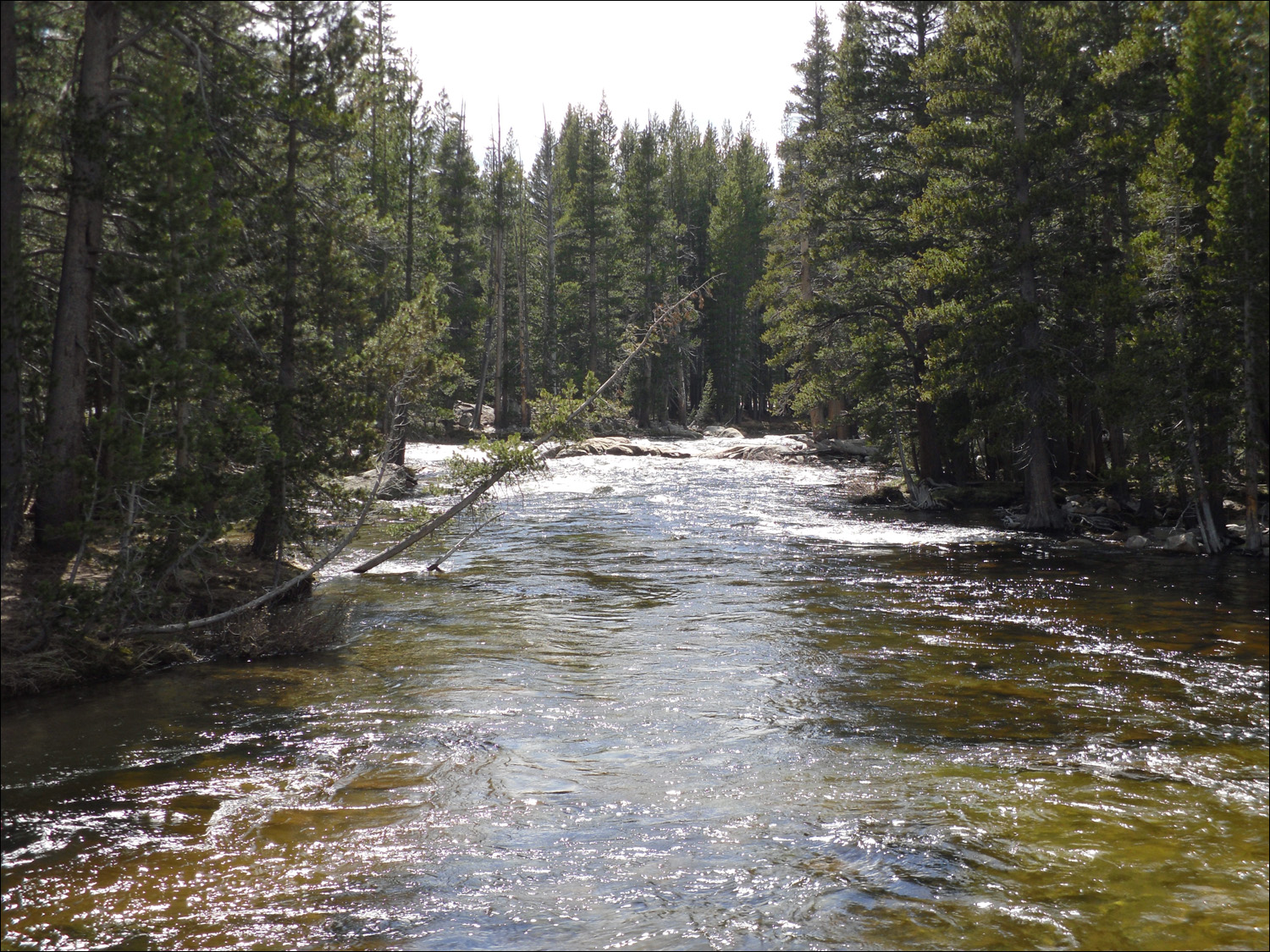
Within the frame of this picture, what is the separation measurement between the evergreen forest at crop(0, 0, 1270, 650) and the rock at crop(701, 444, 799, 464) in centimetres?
721

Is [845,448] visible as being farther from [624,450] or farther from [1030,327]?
[1030,327]

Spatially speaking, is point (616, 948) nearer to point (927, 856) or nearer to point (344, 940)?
point (344, 940)

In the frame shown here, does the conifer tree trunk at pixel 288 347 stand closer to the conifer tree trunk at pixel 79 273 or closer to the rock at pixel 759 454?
the conifer tree trunk at pixel 79 273

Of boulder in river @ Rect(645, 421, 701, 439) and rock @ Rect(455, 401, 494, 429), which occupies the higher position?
rock @ Rect(455, 401, 494, 429)

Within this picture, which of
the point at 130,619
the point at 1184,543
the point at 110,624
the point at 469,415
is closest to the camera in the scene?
the point at 110,624

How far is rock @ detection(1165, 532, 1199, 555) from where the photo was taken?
17156 mm

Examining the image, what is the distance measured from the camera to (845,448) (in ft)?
129

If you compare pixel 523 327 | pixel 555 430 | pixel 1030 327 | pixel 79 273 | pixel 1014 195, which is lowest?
pixel 555 430

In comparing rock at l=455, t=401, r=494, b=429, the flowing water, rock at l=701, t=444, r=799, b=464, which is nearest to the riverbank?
the flowing water

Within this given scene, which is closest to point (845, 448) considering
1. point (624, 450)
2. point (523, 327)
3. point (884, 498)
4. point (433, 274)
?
point (624, 450)

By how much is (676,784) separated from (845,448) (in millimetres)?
33557

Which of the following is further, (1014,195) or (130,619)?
(1014,195)

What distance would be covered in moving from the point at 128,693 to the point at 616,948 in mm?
6385

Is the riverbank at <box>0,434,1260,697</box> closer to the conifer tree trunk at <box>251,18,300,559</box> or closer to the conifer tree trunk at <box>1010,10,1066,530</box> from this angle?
the conifer tree trunk at <box>251,18,300,559</box>
